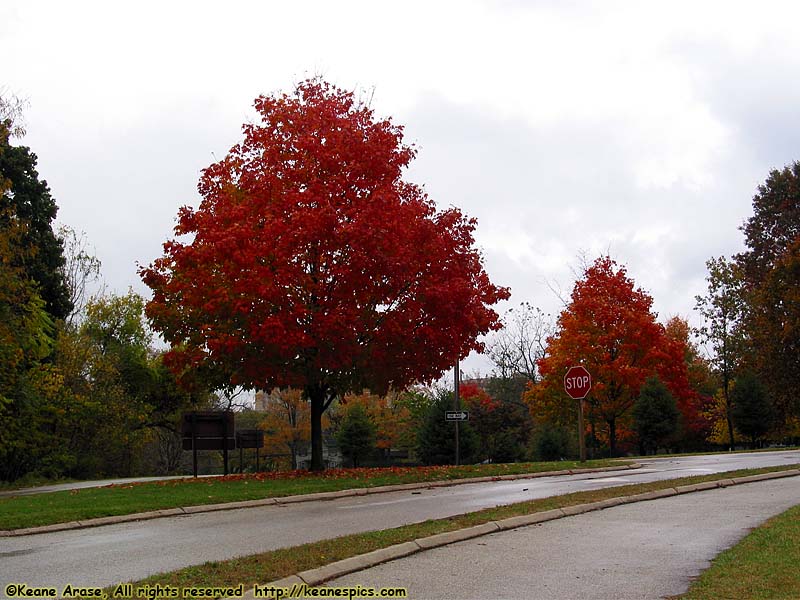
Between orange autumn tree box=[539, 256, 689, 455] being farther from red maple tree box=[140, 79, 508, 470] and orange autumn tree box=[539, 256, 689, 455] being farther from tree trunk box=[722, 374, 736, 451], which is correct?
red maple tree box=[140, 79, 508, 470]

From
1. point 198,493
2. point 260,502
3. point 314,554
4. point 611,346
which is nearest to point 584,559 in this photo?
point 314,554

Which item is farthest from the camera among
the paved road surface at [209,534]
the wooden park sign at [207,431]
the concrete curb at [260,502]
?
the wooden park sign at [207,431]

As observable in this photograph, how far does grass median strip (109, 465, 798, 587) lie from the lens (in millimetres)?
7422

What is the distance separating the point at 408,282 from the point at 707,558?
43.9 ft

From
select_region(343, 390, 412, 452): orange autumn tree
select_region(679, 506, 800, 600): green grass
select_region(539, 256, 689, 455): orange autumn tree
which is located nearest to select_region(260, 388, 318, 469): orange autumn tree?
select_region(343, 390, 412, 452): orange autumn tree

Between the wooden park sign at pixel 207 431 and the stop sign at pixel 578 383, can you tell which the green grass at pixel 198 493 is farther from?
the wooden park sign at pixel 207 431

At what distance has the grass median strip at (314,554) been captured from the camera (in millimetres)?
7422

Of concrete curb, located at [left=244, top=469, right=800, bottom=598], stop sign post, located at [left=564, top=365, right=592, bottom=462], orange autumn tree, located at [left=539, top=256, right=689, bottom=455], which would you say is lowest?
concrete curb, located at [left=244, top=469, right=800, bottom=598]

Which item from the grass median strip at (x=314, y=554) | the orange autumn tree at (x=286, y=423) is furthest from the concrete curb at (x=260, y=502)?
the orange autumn tree at (x=286, y=423)

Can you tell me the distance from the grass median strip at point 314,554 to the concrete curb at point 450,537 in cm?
14

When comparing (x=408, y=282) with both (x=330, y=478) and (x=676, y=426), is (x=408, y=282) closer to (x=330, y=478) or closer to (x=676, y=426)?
(x=330, y=478)

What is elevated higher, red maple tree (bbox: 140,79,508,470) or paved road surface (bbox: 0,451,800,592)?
red maple tree (bbox: 140,79,508,470)

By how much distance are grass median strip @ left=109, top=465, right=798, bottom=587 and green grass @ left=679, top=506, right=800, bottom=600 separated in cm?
321

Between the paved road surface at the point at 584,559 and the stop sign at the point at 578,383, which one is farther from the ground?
the stop sign at the point at 578,383
